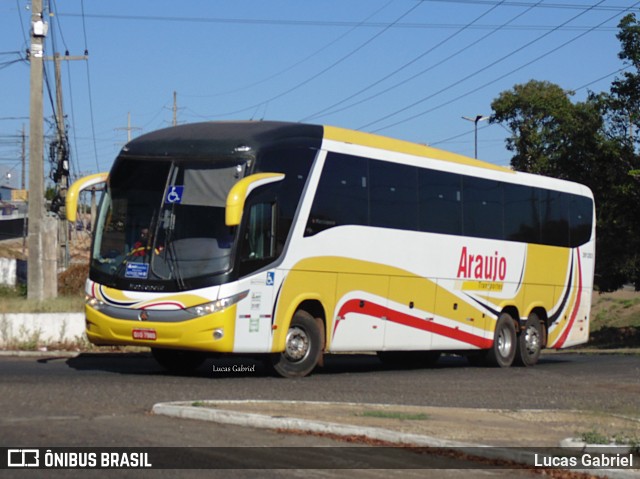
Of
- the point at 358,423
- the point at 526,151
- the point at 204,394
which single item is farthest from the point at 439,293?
the point at 526,151

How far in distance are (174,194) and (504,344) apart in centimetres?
979

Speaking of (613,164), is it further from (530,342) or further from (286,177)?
(286,177)

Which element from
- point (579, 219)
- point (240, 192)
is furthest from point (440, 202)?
point (240, 192)

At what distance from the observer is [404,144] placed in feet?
68.6

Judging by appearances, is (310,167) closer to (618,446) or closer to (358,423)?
(358,423)

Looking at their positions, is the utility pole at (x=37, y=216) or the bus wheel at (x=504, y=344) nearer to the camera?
the bus wheel at (x=504, y=344)

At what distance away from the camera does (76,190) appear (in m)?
17.7

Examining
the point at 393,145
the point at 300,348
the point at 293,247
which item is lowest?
the point at 300,348

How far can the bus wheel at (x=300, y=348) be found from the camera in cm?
1785

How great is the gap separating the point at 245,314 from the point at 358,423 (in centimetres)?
584

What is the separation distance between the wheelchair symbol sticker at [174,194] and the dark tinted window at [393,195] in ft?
13.0

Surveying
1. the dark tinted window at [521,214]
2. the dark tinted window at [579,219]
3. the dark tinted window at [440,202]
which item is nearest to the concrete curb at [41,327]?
the dark tinted window at [440,202]

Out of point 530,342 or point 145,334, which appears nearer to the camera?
point 145,334

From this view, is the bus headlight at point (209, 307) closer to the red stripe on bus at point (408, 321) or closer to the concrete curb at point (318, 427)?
the red stripe on bus at point (408, 321)
